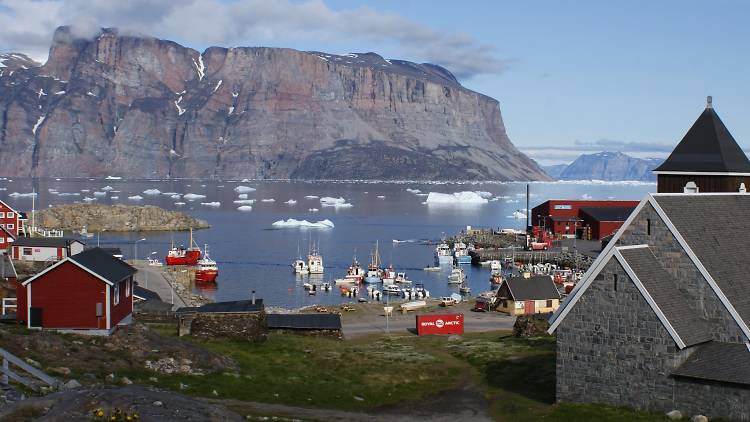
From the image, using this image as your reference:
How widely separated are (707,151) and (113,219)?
5371 inches

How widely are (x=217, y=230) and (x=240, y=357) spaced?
12248 centimetres

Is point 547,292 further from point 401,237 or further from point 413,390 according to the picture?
point 401,237

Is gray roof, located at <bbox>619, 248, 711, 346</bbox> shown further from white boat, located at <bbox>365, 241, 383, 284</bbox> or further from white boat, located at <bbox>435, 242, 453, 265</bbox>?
white boat, located at <bbox>435, 242, 453, 265</bbox>

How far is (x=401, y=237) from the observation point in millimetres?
145875

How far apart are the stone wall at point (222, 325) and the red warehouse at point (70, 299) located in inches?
229

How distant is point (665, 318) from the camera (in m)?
24.9

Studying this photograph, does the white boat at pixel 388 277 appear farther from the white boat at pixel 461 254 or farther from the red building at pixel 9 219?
the red building at pixel 9 219

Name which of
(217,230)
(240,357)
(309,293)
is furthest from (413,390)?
(217,230)

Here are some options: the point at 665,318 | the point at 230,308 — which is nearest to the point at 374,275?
the point at 230,308

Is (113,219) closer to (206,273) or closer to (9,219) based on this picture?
(9,219)

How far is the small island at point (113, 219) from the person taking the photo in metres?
153

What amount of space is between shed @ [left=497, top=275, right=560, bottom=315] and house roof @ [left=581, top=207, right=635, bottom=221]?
58547mm

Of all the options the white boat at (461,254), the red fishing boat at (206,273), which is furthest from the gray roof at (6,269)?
the white boat at (461,254)

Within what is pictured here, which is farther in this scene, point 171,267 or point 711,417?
point 171,267
